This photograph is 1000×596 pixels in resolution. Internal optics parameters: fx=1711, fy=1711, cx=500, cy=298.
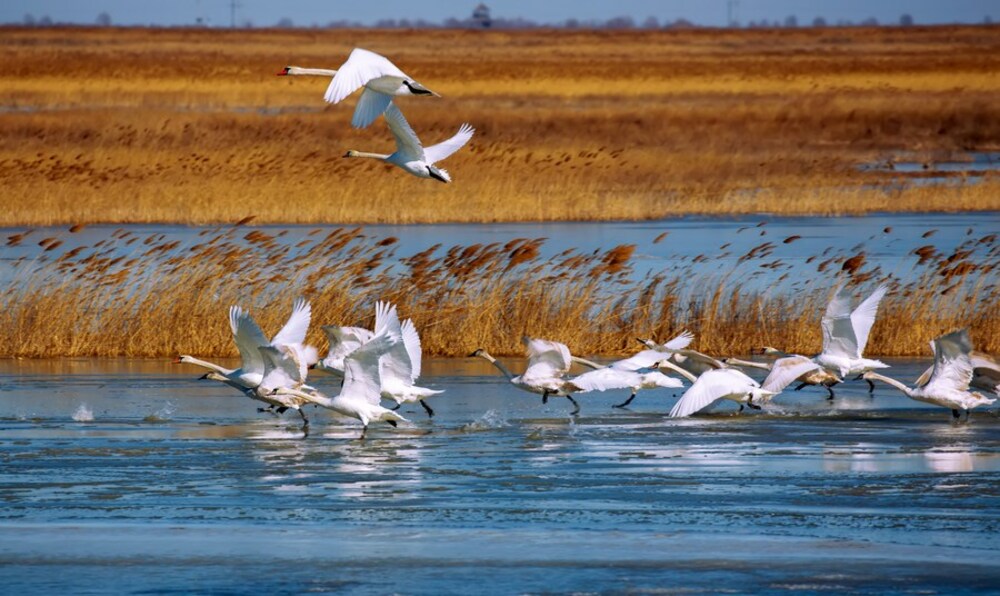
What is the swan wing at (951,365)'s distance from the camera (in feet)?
40.0

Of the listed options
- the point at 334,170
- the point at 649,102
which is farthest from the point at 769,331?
the point at 649,102

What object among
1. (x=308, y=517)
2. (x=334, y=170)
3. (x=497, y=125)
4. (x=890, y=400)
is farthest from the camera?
(x=497, y=125)

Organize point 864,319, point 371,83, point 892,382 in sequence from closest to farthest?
1. point 371,83
2. point 892,382
3. point 864,319

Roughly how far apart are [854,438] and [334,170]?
Answer: 21.3 meters

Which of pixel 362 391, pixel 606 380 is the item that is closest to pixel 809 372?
pixel 606 380

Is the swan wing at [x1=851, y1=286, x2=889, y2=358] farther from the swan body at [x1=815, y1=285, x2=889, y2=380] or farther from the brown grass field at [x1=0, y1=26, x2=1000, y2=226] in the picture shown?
the brown grass field at [x1=0, y1=26, x2=1000, y2=226]

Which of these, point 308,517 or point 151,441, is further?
point 151,441

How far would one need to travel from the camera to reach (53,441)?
11.7 m

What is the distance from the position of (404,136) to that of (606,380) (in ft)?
7.88

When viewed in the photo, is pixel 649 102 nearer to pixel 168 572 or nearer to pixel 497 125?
pixel 497 125

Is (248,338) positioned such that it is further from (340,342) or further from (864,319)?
(864,319)

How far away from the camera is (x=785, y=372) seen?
42.2 feet

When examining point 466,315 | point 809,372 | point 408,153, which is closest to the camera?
point 408,153

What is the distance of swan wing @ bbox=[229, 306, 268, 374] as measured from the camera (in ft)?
40.4
